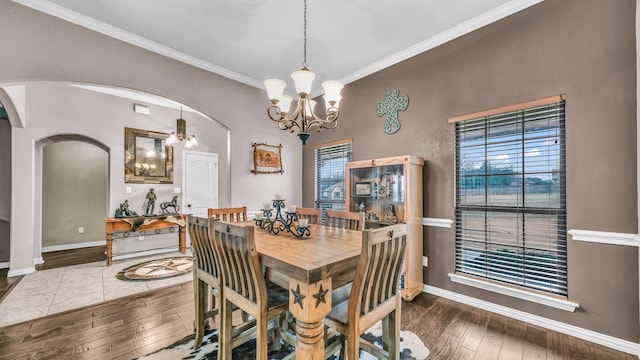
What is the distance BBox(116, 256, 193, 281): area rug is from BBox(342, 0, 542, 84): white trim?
3.96 meters

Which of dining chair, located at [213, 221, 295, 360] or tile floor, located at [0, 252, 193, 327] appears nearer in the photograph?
dining chair, located at [213, 221, 295, 360]

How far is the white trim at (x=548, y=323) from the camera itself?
193cm

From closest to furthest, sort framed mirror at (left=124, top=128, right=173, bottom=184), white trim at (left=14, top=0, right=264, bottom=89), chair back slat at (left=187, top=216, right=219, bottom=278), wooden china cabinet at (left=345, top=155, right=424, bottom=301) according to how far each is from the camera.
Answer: chair back slat at (left=187, top=216, right=219, bottom=278)
white trim at (left=14, top=0, right=264, bottom=89)
wooden china cabinet at (left=345, top=155, right=424, bottom=301)
framed mirror at (left=124, top=128, right=173, bottom=184)

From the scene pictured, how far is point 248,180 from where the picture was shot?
4.00 m

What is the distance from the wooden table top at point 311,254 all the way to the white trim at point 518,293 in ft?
4.69

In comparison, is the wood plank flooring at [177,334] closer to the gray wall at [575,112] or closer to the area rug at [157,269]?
the gray wall at [575,112]

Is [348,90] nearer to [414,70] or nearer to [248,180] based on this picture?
[414,70]

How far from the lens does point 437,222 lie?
2.91 m

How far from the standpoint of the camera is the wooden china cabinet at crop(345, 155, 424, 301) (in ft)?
9.20

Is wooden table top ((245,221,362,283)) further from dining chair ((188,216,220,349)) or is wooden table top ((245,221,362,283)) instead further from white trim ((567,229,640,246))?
white trim ((567,229,640,246))

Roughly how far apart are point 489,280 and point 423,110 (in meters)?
1.98

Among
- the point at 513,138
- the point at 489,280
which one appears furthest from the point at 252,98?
the point at 489,280

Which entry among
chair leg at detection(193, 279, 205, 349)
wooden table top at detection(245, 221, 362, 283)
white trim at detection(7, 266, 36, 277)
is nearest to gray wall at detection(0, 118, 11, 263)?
white trim at detection(7, 266, 36, 277)

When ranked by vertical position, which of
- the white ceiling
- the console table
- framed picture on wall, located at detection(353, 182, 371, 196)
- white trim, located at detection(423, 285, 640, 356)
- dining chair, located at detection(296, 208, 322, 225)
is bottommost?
white trim, located at detection(423, 285, 640, 356)
